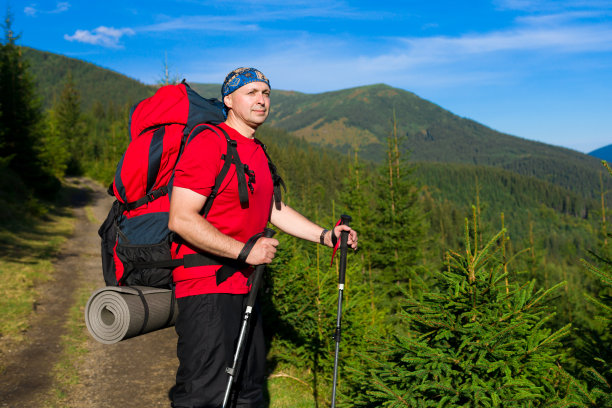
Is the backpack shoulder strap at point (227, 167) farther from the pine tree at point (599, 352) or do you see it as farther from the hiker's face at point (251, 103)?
the pine tree at point (599, 352)

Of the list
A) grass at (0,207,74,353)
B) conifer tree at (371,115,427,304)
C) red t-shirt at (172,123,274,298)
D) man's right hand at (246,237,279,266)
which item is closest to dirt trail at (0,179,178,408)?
grass at (0,207,74,353)

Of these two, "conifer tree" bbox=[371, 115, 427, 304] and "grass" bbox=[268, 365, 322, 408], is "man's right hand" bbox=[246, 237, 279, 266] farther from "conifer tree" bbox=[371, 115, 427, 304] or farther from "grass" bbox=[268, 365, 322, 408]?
"conifer tree" bbox=[371, 115, 427, 304]

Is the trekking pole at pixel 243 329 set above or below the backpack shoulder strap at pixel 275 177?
below

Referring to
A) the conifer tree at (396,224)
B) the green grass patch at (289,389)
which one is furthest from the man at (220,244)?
the conifer tree at (396,224)

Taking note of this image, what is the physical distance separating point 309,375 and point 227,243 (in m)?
4.79

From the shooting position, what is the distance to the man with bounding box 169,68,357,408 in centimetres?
238

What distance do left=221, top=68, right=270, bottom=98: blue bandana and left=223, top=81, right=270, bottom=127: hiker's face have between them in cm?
3

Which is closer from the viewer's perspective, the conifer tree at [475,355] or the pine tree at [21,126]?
the conifer tree at [475,355]

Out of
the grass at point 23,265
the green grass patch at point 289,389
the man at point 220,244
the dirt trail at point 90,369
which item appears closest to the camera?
the man at point 220,244

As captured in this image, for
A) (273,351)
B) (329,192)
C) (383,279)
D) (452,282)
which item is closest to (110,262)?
(452,282)

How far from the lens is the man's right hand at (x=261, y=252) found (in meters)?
2.46

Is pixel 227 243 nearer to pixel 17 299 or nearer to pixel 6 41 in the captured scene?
pixel 17 299

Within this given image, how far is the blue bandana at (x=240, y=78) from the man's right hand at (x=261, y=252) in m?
1.05

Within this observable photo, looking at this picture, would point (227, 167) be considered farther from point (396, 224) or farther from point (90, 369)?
point (396, 224)
